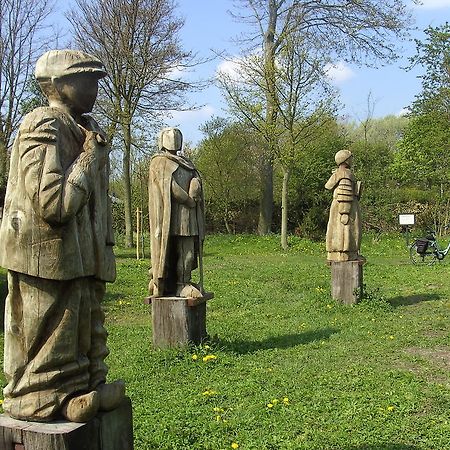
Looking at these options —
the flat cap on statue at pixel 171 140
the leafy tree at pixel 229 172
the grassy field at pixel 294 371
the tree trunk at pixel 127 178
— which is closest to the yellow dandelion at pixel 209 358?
the grassy field at pixel 294 371

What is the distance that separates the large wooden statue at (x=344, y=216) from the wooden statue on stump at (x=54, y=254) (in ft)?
28.4

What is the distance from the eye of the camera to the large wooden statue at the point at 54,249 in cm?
298

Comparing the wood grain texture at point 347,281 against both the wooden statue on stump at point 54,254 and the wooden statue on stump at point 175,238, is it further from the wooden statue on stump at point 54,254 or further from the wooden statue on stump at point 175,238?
the wooden statue on stump at point 54,254

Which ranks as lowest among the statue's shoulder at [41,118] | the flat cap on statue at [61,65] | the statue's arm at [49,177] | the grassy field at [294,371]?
the grassy field at [294,371]

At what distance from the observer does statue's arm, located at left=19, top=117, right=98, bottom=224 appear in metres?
2.94

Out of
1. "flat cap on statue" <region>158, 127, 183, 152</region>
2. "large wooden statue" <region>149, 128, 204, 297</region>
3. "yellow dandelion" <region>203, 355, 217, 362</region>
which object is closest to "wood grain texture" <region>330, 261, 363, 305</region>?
"large wooden statue" <region>149, 128, 204, 297</region>

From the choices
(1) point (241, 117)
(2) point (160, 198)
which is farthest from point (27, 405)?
(1) point (241, 117)

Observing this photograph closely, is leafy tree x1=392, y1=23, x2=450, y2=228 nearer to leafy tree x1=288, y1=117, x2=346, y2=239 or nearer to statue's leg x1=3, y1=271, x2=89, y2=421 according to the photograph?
leafy tree x1=288, y1=117, x2=346, y2=239

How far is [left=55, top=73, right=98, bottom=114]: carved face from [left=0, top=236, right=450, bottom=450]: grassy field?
9.26 feet

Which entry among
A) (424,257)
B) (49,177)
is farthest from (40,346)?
(424,257)

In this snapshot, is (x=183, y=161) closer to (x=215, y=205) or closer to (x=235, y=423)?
(x=235, y=423)

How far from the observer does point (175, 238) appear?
7.82 m

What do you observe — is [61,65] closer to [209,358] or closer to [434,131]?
[209,358]

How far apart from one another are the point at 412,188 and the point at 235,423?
2786 centimetres
